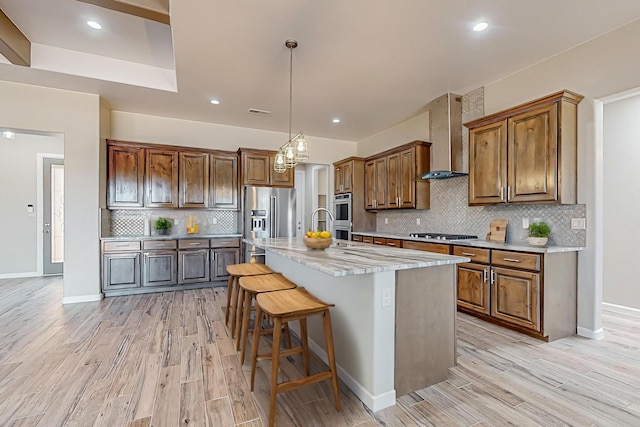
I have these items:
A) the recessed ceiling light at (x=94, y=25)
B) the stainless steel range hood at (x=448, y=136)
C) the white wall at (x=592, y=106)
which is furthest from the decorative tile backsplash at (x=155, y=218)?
the white wall at (x=592, y=106)

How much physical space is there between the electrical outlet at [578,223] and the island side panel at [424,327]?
175 cm

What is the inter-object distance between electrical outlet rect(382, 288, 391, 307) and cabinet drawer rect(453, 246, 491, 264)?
1.90 meters

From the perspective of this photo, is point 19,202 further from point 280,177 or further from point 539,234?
point 539,234

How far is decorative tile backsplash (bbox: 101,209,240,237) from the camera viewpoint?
4.80 m

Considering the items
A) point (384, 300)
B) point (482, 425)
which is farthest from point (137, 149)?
point (482, 425)

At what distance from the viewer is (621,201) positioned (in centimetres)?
366

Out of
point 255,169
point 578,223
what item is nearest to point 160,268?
point 255,169

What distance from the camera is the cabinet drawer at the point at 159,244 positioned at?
450cm

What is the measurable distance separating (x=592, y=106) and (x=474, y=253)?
1768 mm

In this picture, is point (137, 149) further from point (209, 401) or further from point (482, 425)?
point (482, 425)

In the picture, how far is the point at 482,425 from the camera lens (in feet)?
5.43

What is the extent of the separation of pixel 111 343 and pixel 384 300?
2588 millimetres

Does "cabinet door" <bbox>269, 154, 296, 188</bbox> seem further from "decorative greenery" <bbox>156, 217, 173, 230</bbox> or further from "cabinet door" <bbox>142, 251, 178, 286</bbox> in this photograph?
"cabinet door" <bbox>142, 251, 178, 286</bbox>

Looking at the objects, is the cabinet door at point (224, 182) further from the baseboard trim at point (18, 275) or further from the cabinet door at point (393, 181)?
the baseboard trim at point (18, 275)
